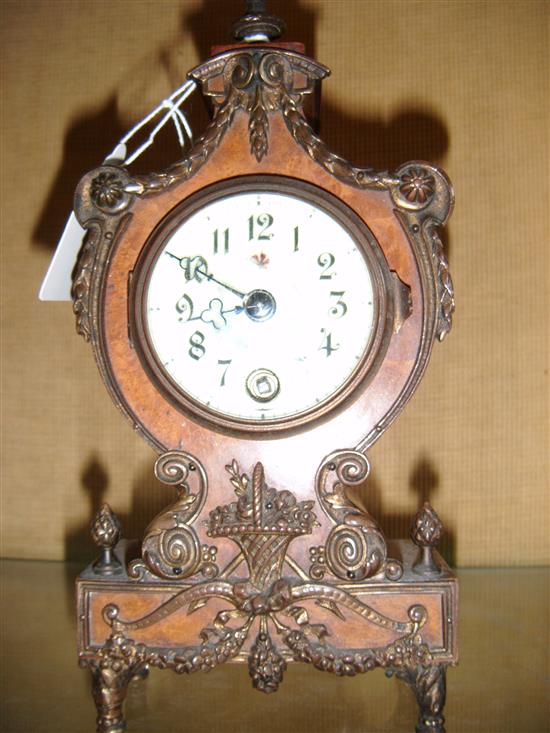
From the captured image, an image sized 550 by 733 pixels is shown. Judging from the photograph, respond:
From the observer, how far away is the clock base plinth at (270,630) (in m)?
1.25

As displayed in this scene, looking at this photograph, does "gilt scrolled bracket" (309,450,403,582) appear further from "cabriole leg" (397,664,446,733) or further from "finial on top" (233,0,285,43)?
"finial on top" (233,0,285,43)

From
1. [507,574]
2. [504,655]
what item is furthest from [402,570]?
[507,574]

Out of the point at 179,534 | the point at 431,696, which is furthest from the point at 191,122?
the point at 431,696

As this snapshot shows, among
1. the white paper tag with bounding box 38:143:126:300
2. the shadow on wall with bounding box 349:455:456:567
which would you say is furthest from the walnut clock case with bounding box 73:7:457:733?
the shadow on wall with bounding box 349:455:456:567

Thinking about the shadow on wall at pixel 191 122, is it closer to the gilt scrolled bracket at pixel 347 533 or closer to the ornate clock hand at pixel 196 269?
the ornate clock hand at pixel 196 269

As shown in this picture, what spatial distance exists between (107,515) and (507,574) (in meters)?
0.96

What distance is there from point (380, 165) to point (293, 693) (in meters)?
1.06

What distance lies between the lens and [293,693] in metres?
1.39

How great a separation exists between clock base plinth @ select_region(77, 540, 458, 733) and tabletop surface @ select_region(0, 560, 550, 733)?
7cm

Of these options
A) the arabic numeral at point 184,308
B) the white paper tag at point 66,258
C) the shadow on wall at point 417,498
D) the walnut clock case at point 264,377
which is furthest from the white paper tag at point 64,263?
the shadow on wall at point 417,498

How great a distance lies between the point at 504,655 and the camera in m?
1.48

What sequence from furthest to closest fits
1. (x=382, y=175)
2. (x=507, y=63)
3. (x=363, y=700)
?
(x=507, y=63), (x=363, y=700), (x=382, y=175)

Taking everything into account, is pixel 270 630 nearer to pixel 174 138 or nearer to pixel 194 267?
pixel 194 267

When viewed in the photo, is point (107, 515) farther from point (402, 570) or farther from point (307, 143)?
point (307, 143)
